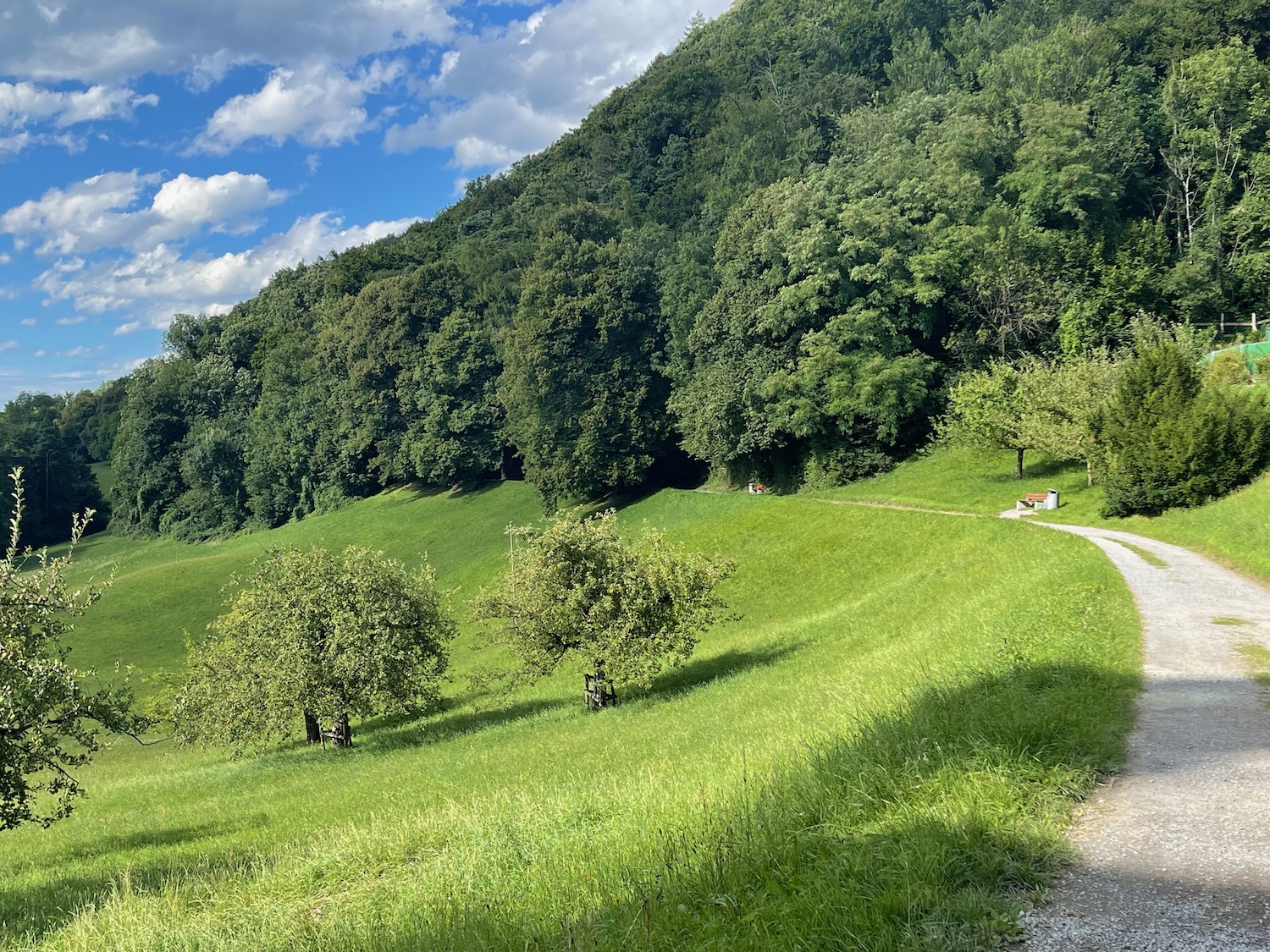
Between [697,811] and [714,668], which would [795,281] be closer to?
[714,668]

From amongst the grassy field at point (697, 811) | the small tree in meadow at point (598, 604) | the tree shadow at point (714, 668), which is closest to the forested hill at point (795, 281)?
the tree shadow at point (714, 668)

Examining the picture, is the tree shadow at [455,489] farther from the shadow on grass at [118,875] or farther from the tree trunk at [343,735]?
the shadow on grass at [118,875]

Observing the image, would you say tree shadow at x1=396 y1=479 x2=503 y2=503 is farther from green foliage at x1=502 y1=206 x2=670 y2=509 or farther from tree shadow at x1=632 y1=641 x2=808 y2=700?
tree shadow at x1=632 y1=641 x2=808 y2=700

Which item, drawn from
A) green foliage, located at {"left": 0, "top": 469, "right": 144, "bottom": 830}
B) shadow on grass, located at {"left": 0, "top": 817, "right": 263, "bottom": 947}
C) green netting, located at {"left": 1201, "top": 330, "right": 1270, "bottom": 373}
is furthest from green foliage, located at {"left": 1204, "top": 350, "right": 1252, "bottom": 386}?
green foliage, located at {"left": 0, "top": 469, "right": 144, "bottom": 830}

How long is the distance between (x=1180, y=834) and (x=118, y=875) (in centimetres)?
1514

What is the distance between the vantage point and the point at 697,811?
750 cm

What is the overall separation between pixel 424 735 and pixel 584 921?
2294cm

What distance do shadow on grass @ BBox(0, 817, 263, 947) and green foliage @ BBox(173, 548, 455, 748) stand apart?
24.9 ft

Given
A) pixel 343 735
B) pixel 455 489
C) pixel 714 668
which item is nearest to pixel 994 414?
pixel 714 668

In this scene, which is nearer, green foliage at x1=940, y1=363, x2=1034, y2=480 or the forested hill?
green foliage at x1=940, y1=363, x2=1034, y2=480

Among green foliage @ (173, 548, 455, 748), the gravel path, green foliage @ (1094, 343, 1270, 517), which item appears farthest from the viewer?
green foliage @ (1094, 343, 1270, 517)

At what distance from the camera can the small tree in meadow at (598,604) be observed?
81.3 ft

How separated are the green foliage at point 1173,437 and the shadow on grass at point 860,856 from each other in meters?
24.5

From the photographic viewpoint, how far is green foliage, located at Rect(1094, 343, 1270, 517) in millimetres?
27203
